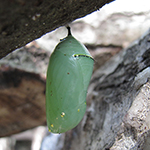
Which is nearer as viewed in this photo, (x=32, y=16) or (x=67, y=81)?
(x=32, y=16)

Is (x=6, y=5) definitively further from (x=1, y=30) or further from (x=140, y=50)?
(x=140, y=50)

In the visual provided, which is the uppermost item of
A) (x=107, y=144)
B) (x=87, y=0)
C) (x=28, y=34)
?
(x=87, y=0)

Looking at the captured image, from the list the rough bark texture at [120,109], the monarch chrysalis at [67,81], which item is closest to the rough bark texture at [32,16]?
the monarch chrysalis at [67,81]

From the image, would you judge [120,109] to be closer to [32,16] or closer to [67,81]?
[67,81]

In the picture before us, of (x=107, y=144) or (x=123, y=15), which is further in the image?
(x=123, y=15)

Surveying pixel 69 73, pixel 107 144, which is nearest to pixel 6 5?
pixel 69 73

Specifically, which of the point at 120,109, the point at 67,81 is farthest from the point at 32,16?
the point at 120,109

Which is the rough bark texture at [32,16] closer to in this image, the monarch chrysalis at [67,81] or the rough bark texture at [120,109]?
the monarch chrysalis at [67,81]

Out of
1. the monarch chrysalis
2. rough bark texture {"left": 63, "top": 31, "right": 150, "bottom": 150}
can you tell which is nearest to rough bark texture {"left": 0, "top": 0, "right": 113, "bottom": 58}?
the monarch chrysalis
